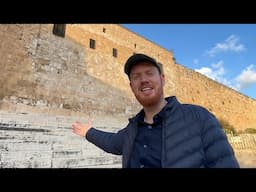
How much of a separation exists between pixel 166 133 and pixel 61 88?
1028cm

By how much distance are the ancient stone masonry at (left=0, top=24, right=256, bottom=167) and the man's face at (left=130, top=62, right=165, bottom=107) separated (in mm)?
3722

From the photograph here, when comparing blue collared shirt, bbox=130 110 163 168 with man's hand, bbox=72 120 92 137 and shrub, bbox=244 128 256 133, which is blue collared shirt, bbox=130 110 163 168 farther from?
shrub, bbox=244 128 256 133

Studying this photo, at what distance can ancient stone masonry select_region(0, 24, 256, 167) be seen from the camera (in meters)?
4.87

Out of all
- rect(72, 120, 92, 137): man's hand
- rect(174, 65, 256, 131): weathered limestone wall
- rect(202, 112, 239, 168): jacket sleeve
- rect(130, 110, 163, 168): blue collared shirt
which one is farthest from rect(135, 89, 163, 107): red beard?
rect(174, 65, 256, 131): weathered limestone wall

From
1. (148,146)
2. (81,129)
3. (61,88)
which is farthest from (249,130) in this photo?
(148,146)

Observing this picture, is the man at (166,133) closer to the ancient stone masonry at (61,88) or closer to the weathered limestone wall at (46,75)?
the ancient stone masonry at (61,88)

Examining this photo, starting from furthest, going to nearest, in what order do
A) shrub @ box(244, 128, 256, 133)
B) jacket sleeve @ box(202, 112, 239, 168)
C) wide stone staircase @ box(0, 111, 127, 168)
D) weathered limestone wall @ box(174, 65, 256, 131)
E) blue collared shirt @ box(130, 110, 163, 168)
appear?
shrub @ box(244, 128, 256, 133), weathered limestone wall @ box(174, 65, 256, 131), wide stone staircase @ box(0, 111, 127, 168), blue collared shirt @ box(130, 110, 163, 168), jacket sleeve @ box(202, 112, 239, 168)

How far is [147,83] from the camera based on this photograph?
141 cm

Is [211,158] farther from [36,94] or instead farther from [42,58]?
[42,58]

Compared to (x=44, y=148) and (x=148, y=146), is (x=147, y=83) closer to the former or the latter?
(x=148, y=146)

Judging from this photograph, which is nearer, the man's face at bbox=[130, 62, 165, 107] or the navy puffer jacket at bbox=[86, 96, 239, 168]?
the navy puffer jacket at bbox=[86, 96, 239, 168]

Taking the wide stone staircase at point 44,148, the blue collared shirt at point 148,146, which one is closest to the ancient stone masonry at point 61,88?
the wide stone staircase at point 44,148

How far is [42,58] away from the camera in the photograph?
10.6 metres
